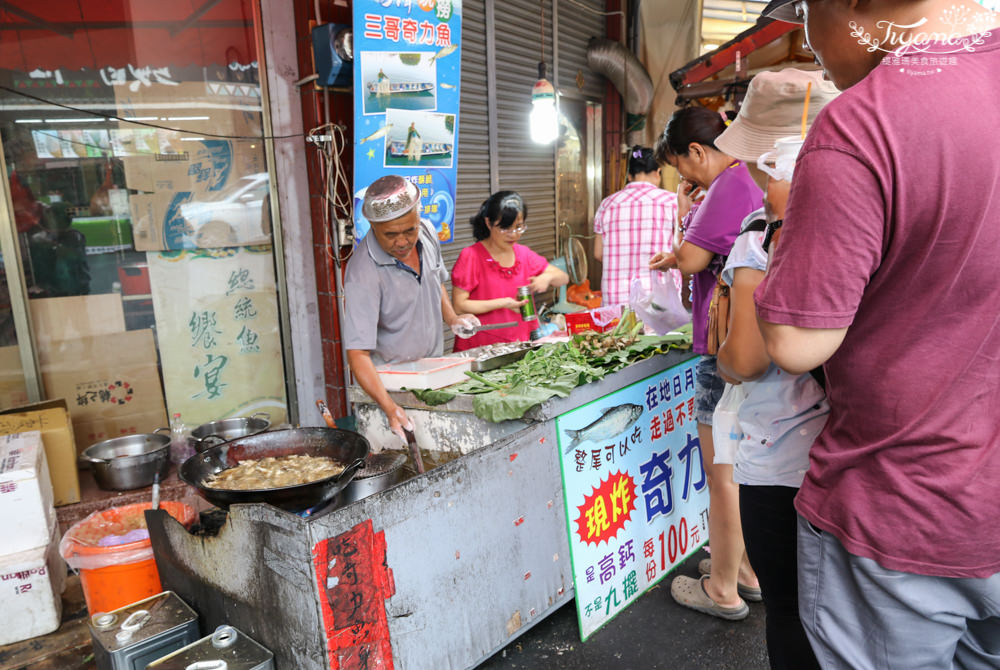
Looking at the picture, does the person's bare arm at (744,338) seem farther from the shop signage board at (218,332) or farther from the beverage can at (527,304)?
the shop signage board at (218,332)

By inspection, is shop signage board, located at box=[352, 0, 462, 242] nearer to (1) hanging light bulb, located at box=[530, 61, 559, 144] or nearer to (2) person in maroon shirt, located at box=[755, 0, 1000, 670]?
(1) hanging light bulb, located at box=[530, 61, 559, 144]

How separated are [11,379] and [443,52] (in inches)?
152

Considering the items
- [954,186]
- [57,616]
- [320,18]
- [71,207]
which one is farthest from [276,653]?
[320,18]

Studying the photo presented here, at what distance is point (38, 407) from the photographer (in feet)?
13.6

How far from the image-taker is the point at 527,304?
15.3 feet

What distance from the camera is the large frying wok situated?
231 centimetres

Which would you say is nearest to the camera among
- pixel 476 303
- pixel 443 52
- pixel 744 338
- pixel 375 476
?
pixel 744 338

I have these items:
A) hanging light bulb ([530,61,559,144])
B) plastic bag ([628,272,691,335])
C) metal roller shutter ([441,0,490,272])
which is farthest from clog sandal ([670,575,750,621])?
hanging light bulb ([530,61,559,144])

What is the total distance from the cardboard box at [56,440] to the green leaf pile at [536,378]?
2402 mm

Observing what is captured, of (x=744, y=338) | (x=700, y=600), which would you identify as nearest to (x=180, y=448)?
(x=700, y=600)

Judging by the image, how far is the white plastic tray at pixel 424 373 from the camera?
3092mm

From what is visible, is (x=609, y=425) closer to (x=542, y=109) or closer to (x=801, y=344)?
(x=801, y=344)

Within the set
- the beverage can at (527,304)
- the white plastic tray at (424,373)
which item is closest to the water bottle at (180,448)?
the white plastic tray at (424,373)

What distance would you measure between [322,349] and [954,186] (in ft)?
15.7
